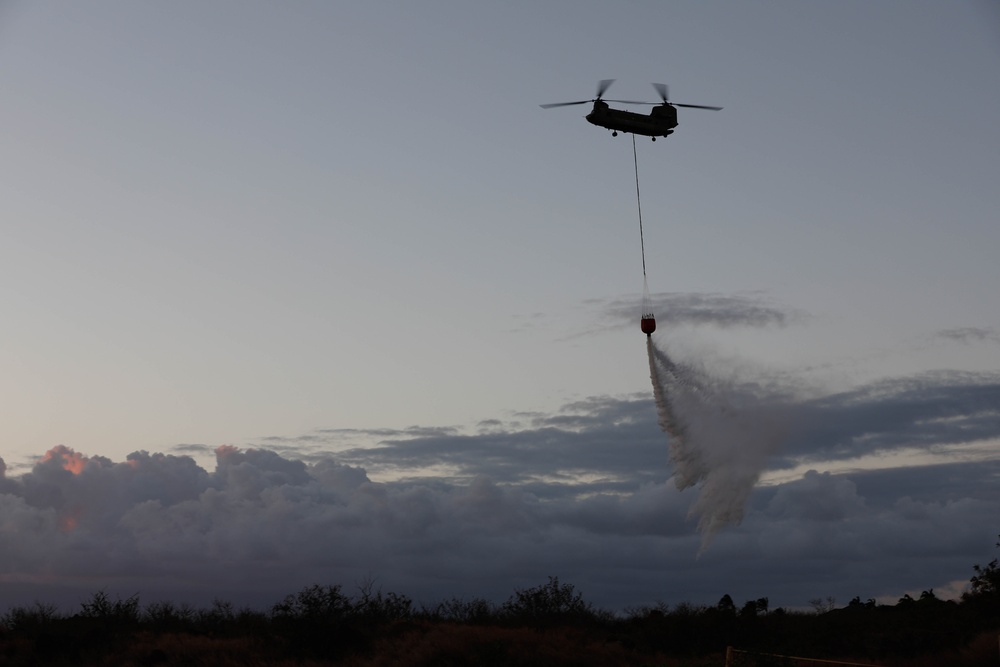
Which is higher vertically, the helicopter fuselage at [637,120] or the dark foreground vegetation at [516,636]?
the helicopter fuselage at [637,120]

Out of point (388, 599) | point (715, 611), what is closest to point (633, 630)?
point (715, 611)

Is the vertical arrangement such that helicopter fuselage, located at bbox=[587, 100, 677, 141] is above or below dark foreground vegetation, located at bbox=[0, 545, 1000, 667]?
above

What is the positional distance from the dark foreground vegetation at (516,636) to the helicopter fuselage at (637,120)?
1156 inches

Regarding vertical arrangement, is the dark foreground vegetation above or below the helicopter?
below

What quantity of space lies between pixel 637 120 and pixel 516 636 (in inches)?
1192

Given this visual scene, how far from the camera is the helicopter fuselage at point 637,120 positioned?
196 ft

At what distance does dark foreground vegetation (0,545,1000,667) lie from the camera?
51.7 metres

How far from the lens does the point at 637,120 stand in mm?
60688

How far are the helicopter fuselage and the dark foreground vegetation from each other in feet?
96.4

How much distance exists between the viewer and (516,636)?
2095 inches

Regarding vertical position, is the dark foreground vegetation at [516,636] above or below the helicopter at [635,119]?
below

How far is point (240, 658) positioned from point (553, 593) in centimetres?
2444

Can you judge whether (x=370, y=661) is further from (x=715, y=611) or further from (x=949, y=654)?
(x=949, y=654)

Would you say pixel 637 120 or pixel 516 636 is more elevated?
pixel 637 120
